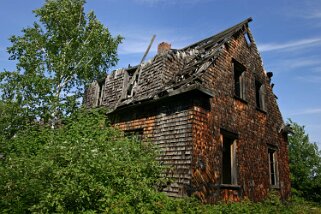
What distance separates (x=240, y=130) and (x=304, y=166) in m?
25.8

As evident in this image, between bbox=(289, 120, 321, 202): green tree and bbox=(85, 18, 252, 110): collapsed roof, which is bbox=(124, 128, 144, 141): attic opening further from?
bbox=(289, 120, 321, 202): green tree

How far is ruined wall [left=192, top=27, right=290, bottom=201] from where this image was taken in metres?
8.90

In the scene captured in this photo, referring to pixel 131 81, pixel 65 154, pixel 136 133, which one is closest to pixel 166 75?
pixel 131 81

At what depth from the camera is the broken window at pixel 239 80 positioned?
1198 cm

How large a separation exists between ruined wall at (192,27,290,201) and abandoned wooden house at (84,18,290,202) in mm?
30

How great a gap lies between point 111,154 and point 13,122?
11.7m

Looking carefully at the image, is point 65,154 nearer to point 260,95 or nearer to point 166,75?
point 166,75

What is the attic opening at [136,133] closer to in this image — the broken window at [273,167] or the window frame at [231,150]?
the window frame at [231,150]

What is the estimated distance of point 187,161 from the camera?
27.8 ft

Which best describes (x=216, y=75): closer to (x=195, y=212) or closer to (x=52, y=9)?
(x=195, y=212)

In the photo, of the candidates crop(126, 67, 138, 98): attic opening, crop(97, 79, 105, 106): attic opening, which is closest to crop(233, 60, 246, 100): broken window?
crop(126, 67, 138, 98): attic opening

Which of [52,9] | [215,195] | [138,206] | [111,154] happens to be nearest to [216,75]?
[215,195]

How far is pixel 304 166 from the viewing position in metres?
32.0

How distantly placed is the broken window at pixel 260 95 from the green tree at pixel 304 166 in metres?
16.2
